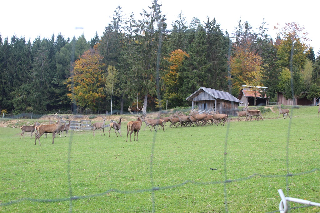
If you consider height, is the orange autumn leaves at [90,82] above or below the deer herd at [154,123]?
above

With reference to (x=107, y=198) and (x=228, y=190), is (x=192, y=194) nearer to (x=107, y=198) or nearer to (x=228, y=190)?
(x=228, y=190)

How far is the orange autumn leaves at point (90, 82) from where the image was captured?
39312 mm

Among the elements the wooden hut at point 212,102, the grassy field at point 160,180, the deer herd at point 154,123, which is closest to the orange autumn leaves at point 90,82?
the wooden hut at point 212,102

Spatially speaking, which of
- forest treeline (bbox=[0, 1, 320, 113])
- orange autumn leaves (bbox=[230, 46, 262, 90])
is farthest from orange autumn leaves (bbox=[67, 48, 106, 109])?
orange autumn leaves (bbox=[230, 46, 262, 90])

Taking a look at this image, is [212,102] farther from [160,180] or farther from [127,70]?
[160,180]

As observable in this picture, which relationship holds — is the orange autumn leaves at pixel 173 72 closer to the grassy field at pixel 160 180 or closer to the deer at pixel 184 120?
the deer at pixel 184 120

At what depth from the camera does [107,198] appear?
21.9ft

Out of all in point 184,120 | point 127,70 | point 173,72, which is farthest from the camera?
point 127,70

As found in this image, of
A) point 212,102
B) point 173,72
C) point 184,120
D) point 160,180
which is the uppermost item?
point 173,72

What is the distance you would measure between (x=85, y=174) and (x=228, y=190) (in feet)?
12.9

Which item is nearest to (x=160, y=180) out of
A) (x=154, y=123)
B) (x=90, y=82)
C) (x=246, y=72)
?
(x=154, y=123)

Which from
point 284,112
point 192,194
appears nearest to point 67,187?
point 192,194

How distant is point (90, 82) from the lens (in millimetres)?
43188

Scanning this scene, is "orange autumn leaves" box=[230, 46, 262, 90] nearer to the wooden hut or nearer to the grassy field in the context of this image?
the grassy field
